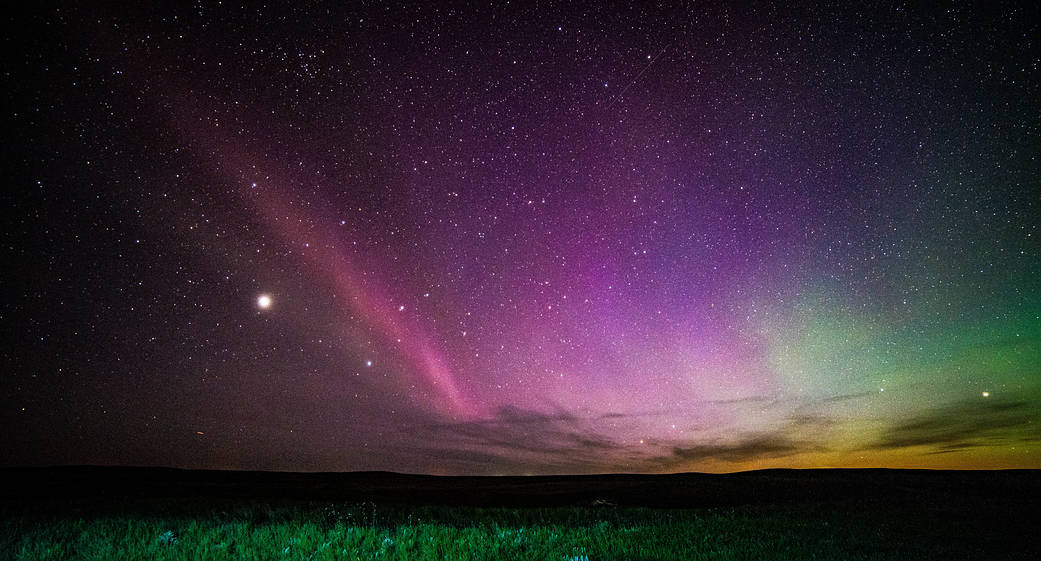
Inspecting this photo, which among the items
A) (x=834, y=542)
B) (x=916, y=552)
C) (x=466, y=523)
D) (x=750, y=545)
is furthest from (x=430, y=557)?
(x=916, y=552)

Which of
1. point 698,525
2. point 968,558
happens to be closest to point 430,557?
point 698,525

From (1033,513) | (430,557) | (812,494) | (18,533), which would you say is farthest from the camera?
(812,494)

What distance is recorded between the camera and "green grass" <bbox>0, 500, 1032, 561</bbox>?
7496 millimetres

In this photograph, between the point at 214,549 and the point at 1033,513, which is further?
the point at 1033,513

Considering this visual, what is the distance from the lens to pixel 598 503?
21.5 m

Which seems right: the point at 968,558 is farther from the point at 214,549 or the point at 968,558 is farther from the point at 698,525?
the point at 214,549

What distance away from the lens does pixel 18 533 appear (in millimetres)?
8422

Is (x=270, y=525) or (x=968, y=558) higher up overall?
(x=270, y=525)

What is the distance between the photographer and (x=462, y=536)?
8.85 metres

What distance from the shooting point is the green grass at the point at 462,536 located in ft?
24.6

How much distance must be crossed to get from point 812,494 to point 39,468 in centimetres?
8070

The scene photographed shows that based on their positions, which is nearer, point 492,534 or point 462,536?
point 462,536

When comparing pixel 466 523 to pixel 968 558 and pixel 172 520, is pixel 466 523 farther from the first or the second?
pixel 968 558

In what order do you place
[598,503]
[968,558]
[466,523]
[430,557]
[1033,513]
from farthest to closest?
[598,503] < [1033,513] < [466,523] < [968,558] < [430,557]
